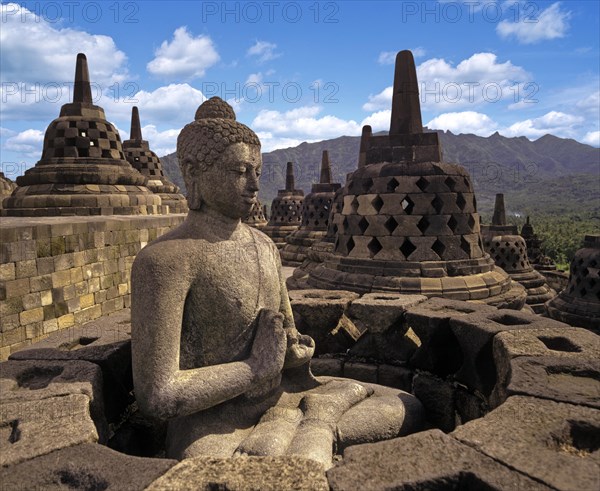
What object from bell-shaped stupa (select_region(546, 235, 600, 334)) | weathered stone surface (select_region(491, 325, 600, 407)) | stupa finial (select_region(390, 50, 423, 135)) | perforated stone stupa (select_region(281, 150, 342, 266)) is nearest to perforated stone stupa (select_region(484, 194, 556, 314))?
bell-shaped stupa (select_region(546, 235, 600, 334))

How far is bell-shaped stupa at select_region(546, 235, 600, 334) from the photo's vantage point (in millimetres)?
9250

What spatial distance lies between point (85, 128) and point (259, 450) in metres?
9.44

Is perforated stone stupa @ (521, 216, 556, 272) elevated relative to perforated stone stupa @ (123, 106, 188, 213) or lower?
lower

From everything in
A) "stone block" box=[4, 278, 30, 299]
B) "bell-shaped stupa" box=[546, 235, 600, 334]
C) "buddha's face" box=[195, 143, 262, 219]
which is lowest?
"bell-shaped stupa" box=[546, 235, 600, 334]

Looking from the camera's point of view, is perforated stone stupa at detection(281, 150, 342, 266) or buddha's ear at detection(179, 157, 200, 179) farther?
perforated stone stupa at detection(281, 150, 342, 266)

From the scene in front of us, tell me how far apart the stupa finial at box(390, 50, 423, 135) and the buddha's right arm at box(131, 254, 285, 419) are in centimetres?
488

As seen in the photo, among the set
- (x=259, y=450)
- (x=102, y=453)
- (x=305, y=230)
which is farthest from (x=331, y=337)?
(x=305, y=230)

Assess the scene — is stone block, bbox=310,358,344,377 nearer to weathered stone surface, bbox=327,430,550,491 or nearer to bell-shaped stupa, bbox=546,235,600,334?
weathered stone surface, bbox=327,430,550,491

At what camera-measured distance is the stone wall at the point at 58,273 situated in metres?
5.23

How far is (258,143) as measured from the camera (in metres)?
2.34

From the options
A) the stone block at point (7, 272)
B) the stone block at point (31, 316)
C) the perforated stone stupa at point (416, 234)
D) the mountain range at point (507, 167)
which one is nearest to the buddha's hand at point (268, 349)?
the perforated stone stupa at point (416, 234)

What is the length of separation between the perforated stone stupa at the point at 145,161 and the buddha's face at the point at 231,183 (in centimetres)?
1246

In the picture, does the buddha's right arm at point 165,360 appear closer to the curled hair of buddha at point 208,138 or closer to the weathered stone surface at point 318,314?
the curled hair of buddha at point 208,138

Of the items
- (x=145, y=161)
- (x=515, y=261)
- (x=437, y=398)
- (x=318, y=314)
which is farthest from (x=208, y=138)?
(x=145, y=161)
